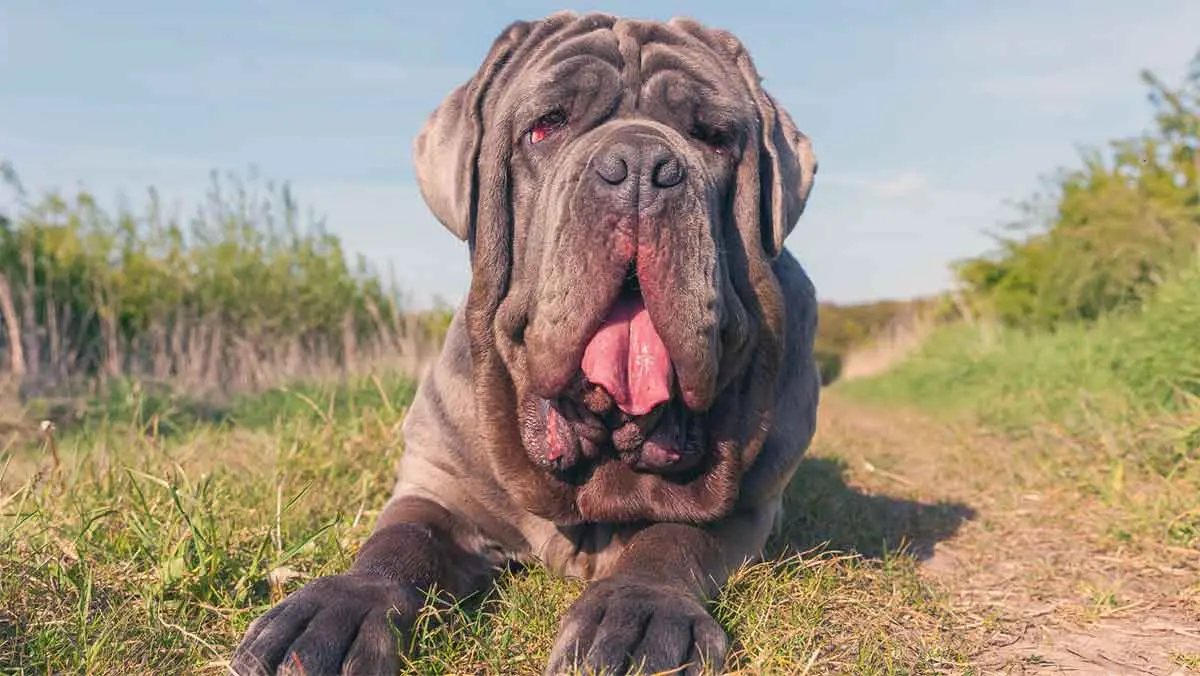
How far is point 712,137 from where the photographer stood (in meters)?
2.41

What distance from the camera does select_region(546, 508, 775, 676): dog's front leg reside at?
1.78 metres

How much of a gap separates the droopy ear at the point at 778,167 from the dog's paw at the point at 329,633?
1276 millimetres

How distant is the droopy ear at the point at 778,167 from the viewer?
8.14ft

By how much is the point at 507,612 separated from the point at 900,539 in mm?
1726

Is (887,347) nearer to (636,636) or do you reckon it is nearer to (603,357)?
(603,357)

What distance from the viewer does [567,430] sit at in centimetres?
228

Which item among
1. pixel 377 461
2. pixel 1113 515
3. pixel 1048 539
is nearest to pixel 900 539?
pixel 1048 539

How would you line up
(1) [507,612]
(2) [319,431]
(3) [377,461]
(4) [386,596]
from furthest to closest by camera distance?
(2) [319,431], (3) [377,461], (1) [507,612], (4) [386,596]

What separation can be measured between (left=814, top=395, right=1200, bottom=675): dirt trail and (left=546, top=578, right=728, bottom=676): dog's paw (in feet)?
2.07

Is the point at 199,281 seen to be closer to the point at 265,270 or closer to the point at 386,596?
the point at 265,270

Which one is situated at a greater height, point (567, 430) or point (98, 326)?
point (567, 430)

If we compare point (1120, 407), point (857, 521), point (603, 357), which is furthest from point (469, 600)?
point (1120, 407)

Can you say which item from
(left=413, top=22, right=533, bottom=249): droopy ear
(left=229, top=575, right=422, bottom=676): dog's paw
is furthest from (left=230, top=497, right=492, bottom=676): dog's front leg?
(left=413, top=22, right=533, bottom=249): droopy ear

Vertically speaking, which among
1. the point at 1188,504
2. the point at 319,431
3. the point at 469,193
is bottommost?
the point at 319,431
